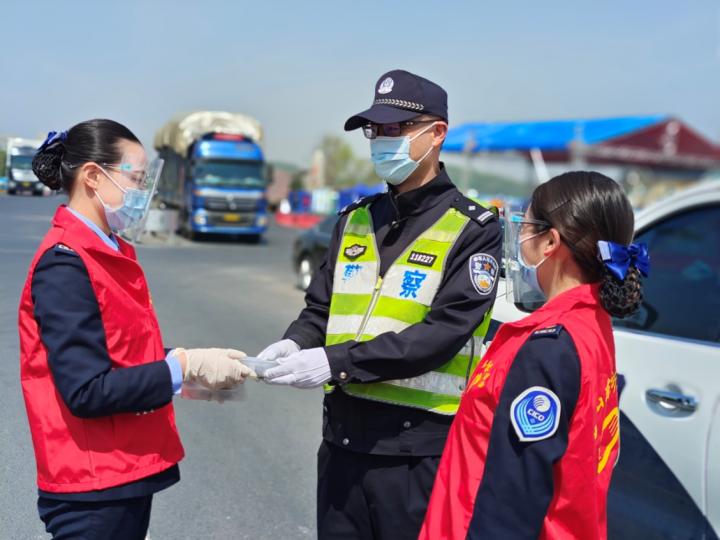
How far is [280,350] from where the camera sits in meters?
2.20

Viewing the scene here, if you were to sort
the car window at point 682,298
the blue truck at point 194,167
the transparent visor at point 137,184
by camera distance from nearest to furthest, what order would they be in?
the transparent visor at point 137,184
the car window at point 682,298
the blue truck at point 194,167

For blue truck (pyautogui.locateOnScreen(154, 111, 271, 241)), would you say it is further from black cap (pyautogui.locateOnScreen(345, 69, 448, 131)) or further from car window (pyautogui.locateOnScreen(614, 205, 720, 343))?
car window (pyautogui.locateOnScreen(614, 205, 720, 343))

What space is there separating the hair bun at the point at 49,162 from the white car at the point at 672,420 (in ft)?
5.00

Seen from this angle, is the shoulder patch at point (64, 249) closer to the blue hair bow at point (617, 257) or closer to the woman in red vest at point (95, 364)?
the woman in red vest at point (95, 364)

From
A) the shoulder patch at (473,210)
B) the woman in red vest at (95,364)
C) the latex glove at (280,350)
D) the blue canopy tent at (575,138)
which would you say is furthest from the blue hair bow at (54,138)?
the blue canopy tent at (575,138)

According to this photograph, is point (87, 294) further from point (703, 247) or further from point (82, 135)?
point (703, 247)

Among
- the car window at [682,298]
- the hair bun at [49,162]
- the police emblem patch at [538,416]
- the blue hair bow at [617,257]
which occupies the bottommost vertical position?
the car window at [682,298]

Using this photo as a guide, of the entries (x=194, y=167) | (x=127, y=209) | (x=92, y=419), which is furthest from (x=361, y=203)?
(x=194, y=167)

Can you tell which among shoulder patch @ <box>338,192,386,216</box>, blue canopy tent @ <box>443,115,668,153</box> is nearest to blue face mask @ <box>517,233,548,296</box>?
shoulder patch @ <box>338,192,386,216</box>

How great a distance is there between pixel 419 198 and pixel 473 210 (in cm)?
18

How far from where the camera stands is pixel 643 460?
2.56 m

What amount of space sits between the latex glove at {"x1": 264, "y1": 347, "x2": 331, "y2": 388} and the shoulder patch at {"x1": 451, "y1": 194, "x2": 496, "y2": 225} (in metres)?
0.61

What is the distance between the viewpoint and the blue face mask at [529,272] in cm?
181

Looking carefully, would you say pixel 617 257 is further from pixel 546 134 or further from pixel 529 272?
pixel 546 134
